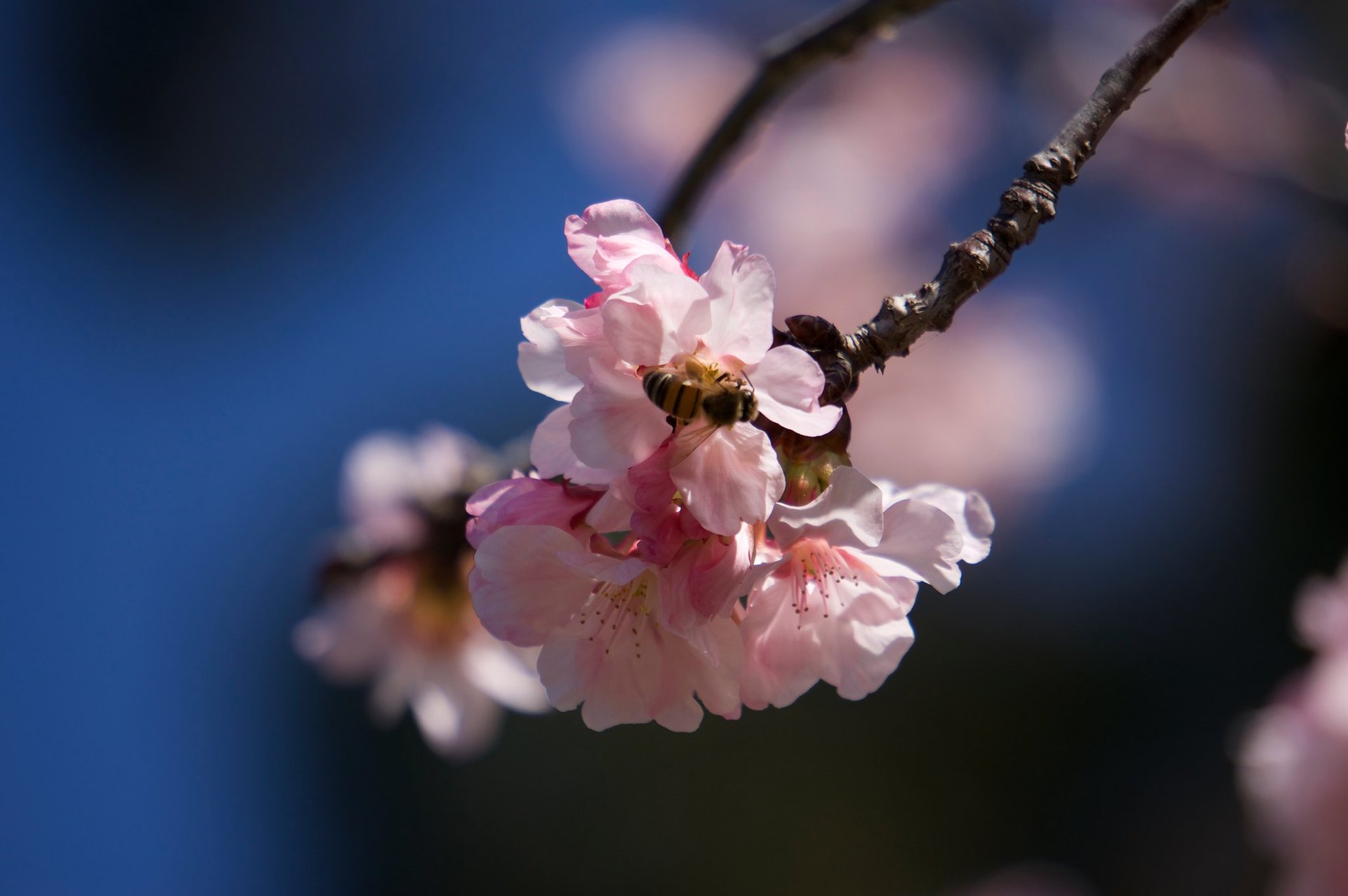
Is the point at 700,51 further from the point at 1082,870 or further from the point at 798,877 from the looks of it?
the point at 1082,870

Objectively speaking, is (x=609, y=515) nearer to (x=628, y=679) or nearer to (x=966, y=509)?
(x=628, y=679)

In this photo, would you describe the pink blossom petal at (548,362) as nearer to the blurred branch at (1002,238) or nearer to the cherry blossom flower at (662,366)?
the cherry blossom flower at (662,366)

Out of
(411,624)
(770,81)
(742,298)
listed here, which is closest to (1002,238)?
(742,298)

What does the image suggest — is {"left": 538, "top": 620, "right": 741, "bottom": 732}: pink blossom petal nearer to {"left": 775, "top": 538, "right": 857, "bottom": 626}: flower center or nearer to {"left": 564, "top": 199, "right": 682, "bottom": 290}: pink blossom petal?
{"left": 775, "top": 538, "right": 857, "bottom": 626}: flower center

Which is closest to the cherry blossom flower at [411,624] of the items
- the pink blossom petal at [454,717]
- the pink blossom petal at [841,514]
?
the pink blossom petal at [454,717]

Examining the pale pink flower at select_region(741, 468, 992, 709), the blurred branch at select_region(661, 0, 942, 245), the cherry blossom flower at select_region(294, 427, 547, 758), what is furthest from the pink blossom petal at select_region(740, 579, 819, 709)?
the cherry blossom flower at select_region(294, 427, 547, 758)

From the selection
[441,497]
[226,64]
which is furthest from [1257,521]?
[226,64]
